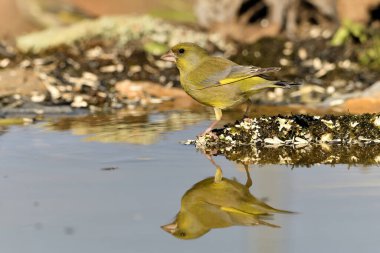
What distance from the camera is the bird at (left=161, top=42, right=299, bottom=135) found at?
18.6 ft

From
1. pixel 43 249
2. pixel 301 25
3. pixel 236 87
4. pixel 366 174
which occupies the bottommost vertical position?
pixel 43 249

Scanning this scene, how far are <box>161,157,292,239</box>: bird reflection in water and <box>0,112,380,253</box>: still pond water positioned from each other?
0.03 meters

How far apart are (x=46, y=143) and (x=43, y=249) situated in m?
2.95

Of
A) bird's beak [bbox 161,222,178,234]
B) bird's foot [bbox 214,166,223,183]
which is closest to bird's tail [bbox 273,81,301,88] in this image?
bird's foot [bbox 214,166,223,183]

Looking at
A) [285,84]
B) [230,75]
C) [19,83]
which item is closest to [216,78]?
[230,75]

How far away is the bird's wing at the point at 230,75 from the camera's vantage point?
5.59m

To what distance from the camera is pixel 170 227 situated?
3.65m

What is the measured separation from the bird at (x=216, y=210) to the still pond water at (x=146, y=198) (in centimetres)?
3

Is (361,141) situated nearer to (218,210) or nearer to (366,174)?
(366,174)

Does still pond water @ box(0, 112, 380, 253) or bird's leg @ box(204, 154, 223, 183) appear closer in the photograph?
still pond water @ box(0, 112, 380, 253)

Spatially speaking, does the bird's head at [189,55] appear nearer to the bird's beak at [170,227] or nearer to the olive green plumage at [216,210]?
the olive green plumage at [216,210]

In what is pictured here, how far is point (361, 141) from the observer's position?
5902 millimetres

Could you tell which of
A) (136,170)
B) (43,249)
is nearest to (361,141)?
(136,170)

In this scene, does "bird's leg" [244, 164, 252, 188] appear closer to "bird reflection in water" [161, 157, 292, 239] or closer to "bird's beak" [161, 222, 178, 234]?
"bird reflection in water" [161, 157, 292, 239]
